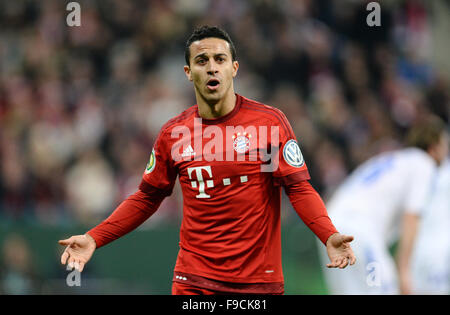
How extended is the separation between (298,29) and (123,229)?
23.2ft

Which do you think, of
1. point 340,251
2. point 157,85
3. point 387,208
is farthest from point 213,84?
point 157,85

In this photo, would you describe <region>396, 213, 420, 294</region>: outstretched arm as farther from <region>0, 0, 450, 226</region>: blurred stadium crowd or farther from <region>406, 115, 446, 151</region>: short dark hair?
<region>0, 0, 450, 226</region>: blurred stadium crowd

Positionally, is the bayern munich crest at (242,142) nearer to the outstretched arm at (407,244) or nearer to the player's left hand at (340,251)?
the player's left hand at (340,251)

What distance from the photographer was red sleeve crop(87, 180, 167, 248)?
167 inches

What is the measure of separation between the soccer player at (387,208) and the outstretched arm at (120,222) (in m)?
2.64

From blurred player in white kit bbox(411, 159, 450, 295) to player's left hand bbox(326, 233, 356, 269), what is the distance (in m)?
4.86

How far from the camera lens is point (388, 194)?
6.43 meters

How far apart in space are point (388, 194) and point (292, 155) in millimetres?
2698

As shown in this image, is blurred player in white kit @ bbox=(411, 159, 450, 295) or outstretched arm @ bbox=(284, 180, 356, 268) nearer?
outstretched arm @ bbox=(284, 180, 356, 268)

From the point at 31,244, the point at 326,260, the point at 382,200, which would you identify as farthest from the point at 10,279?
the point at 382,200

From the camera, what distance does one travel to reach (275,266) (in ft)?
13.3

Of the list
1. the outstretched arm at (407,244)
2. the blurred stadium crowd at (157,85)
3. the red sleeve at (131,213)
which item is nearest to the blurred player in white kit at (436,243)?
the blurred stadium crowd at (157,85)

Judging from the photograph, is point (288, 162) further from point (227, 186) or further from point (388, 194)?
point (388, 194)

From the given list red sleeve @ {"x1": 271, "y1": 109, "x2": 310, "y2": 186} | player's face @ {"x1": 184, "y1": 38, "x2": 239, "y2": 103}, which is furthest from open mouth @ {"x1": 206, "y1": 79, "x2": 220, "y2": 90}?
red sleeve @ {"x1": 271, "y1": 109, "x2": 310, "y2": 186}
